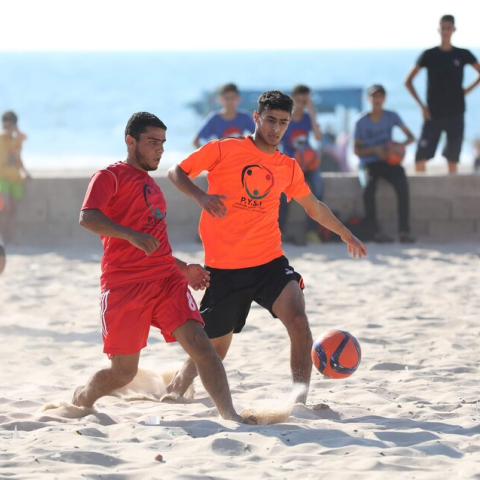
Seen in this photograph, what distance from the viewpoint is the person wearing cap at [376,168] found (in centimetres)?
1246

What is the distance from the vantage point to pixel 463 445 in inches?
185

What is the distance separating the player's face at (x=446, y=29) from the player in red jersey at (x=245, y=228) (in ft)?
23.0

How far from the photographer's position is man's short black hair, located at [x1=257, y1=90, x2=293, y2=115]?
559 cm

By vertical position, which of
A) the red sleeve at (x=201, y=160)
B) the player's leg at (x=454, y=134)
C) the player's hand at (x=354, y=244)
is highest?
the player's leg at (x=454, y=134)

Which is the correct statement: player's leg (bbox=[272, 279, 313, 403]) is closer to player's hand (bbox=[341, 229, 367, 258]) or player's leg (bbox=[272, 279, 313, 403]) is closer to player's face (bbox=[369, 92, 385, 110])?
player's hand (bbox=[341, 229, 367, 258])

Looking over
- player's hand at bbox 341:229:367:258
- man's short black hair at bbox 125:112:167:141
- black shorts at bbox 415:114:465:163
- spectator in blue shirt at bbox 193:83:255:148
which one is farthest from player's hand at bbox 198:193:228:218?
black shorts at bbox 415:114:465:163

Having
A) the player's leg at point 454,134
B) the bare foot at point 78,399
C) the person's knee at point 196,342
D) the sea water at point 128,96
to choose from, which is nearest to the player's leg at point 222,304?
the person's knee at point 196,342

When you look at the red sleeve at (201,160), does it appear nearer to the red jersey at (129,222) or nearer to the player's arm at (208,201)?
the player's arm at (208,201)

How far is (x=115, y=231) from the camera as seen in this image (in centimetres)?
487

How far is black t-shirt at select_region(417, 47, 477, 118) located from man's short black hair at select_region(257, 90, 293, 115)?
7.07 m

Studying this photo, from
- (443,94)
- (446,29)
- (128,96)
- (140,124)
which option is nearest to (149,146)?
(140,124)

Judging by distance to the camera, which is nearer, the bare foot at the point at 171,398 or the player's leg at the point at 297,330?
the player's leg at the point at 297,330

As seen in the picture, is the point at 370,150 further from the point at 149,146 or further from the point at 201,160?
the point at 149,146

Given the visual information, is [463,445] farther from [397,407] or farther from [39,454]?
[39,454]
